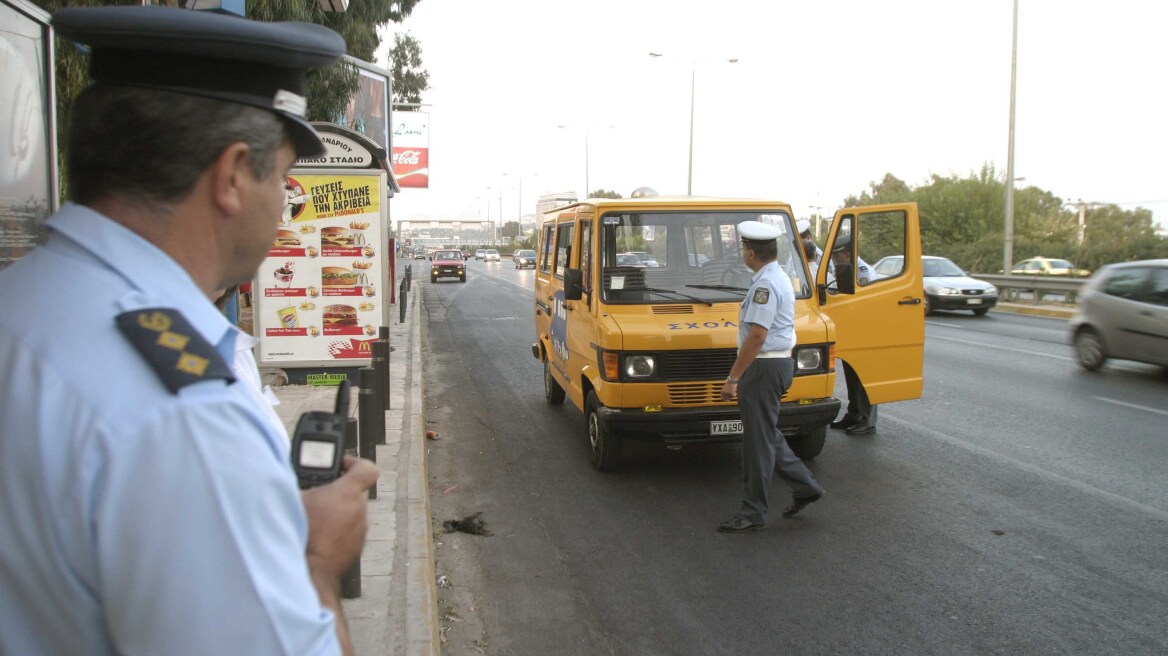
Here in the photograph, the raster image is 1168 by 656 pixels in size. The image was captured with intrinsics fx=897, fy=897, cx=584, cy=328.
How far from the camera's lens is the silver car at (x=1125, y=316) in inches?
463

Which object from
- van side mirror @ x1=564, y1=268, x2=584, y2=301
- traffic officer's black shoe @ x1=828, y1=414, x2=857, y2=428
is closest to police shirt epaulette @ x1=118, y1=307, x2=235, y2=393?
van side mirror @ x1=564, y1=268, x2=584, y2=301

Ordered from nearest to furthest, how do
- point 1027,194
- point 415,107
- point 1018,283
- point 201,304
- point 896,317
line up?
point 201,304
point 896,317
point 1018,283
point 415,107
point 1027,194

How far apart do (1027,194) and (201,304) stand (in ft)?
186

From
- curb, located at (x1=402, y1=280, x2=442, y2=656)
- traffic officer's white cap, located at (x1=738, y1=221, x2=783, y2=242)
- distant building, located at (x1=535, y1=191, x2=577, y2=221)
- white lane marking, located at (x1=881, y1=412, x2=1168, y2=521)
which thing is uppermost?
distant building, located at (x1=535, y1=191, x2=577, y2=221)

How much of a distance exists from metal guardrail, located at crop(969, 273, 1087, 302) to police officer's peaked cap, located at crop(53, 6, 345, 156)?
25.7 meters

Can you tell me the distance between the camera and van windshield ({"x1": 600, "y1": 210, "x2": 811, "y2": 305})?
7508 mm

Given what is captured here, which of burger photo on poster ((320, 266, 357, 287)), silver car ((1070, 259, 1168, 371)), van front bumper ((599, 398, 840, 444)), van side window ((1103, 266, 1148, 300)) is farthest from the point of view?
van side window ((1103, 266, 1148, 300))

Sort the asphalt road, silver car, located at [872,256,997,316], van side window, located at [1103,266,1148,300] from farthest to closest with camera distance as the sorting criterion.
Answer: silver car, located at [872,256,997,316] < van side window, located at [1103,266,1148,300] < the asphalt road

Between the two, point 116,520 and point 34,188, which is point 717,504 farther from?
point 116,520

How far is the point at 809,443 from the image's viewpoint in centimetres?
748

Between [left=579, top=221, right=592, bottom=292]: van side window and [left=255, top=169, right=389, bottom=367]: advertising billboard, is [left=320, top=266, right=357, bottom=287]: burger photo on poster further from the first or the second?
[left=579, top=221, right=592, bottom=292]: van side window

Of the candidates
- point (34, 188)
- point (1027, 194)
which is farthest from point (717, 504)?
point (1027, 194)

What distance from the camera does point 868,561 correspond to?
531cm

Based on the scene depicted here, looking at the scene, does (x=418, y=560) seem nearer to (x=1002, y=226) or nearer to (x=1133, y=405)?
(x=1133, y=405)
